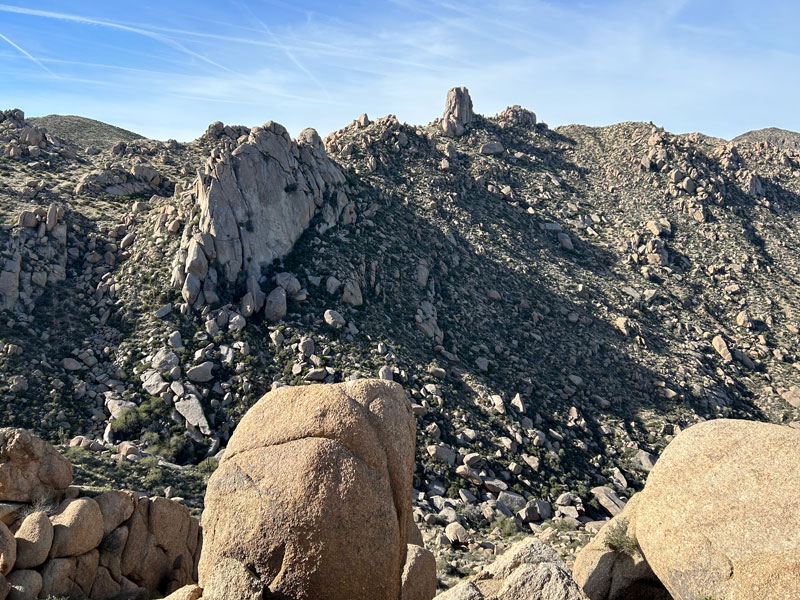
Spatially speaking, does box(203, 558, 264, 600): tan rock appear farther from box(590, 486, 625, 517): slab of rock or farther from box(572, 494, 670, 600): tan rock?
box(590, 486, 625, 517): slab of rock

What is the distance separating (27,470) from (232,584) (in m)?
9.88

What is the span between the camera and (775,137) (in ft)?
543

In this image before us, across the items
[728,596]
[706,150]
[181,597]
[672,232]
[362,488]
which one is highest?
[706,150]

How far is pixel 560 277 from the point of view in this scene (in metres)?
49.8

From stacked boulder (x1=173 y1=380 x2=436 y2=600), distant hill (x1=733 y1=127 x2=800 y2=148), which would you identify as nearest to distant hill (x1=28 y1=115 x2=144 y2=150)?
stacked boulder (x1=173 y1=380 x2=436 y2=600)

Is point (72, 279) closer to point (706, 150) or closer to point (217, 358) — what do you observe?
point (217, 358)

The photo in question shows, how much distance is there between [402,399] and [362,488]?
7.89ft

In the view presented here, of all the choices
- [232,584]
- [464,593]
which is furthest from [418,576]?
[232,584]

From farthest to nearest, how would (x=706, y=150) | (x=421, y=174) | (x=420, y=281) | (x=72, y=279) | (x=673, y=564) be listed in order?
(x=706, y=150), (x=421, y=174), (x=420, y=281), (x=72, y=279), (x=673, y=564)

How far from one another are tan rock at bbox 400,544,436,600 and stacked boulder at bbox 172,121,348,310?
25.3 m

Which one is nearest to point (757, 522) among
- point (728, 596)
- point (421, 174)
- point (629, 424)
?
point (728, 596)

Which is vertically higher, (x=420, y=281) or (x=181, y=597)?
(x=420, y=281)

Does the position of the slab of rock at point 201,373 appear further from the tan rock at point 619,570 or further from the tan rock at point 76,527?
the tan rock at point 619,570

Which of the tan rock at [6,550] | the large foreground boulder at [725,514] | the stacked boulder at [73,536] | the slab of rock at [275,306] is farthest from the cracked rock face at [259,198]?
the large foreground boulder at [725,514]
